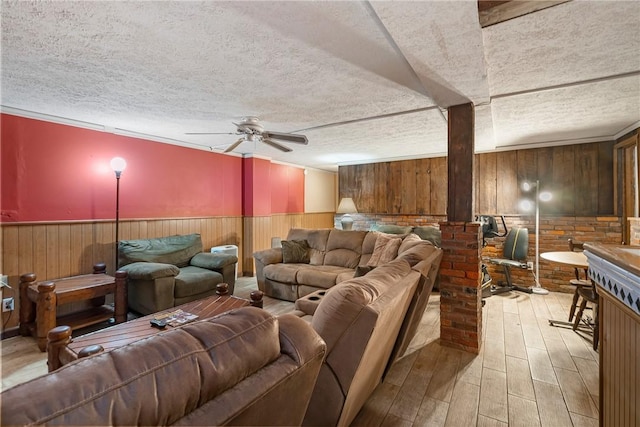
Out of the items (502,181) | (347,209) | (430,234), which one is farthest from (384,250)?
(502,181)

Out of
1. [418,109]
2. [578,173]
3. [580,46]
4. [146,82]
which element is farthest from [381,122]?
[578,173]

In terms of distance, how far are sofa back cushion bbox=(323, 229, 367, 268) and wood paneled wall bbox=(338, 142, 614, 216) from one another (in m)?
2.03

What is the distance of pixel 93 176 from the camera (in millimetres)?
3514

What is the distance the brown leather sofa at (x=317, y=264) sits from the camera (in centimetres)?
371

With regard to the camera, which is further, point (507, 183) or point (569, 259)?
point (507, 183)

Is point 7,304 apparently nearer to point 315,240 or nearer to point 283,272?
point 283,272

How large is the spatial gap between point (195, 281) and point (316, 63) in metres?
2.74

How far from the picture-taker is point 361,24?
1.57 metres

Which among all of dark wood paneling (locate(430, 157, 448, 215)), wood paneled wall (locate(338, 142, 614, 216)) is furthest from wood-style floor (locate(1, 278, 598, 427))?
dark wood paneling (locate(430, 157, 448, 215))

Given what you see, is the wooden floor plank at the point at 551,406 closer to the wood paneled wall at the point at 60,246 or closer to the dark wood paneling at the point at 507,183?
the dark wood paneling at the point at 507,183

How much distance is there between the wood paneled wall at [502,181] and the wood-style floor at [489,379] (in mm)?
2329

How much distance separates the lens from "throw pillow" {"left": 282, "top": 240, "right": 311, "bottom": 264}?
4.30 metres

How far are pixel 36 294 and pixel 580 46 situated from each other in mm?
4727

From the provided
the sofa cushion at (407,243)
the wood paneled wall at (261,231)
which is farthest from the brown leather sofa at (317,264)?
the wood paneled wall at (261,231)
